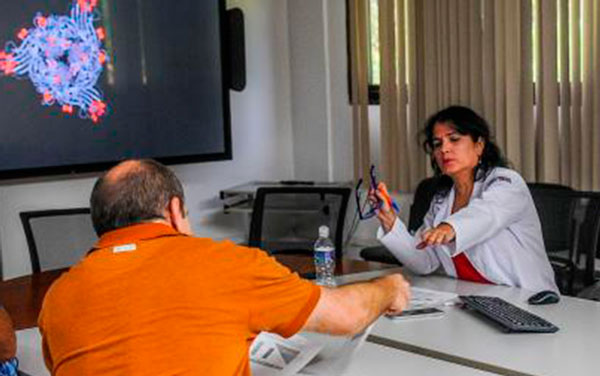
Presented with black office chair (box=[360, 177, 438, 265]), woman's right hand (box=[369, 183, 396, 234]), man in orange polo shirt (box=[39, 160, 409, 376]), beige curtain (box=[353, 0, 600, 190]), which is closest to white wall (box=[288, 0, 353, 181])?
beige curtain (box=[353, 0, 600, 190])

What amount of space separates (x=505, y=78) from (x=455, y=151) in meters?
1.34

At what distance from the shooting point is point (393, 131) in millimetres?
4199

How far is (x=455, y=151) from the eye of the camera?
248 cm

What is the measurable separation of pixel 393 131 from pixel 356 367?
8.85 feet

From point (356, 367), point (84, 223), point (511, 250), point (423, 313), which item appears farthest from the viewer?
point (84, 223)

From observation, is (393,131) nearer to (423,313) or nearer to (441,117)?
(441,117)

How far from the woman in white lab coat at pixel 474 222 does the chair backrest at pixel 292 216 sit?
107cm

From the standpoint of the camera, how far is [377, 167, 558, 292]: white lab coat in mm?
2281

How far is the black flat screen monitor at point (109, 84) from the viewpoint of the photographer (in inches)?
135

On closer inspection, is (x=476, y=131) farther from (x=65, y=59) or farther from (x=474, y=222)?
(x=65, y=59)

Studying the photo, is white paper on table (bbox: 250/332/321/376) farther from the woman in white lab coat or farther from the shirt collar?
the woman in white lab coat

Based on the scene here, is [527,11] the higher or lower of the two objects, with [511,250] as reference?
higher

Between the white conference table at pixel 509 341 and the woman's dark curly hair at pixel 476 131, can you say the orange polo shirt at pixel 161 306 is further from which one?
the woman's dark curly hair at pixel 476 131

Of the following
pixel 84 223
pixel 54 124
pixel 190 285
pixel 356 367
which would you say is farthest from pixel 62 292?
pixel 54 124
